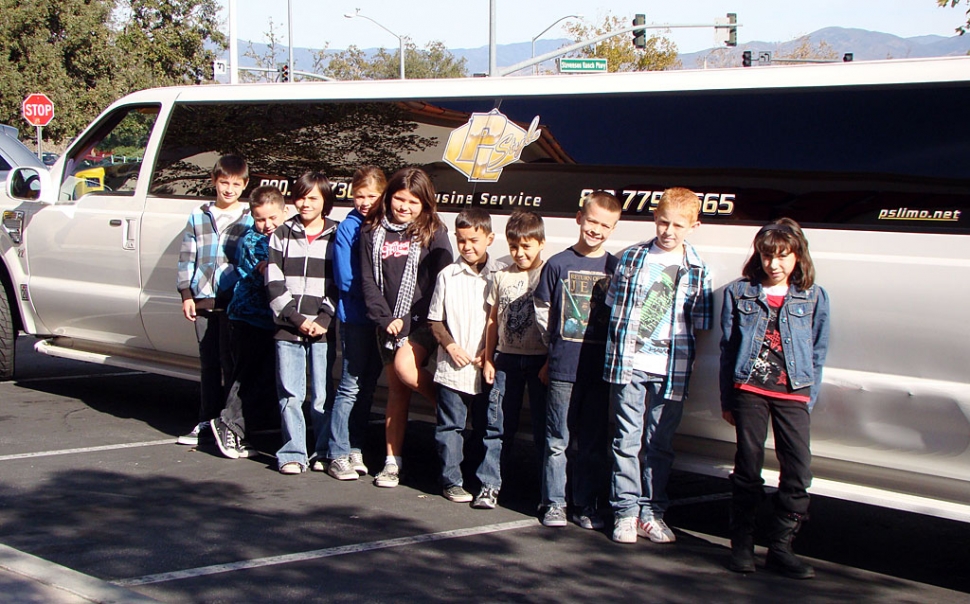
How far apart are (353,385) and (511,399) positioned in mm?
1031

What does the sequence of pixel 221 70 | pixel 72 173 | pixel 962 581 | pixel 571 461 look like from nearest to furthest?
pixel 962 581 < pixel 571 461 < pixel 72 173 < pixel 221 70

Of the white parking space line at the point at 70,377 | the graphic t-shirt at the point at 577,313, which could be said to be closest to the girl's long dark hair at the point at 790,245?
the graphic t-shirt at the point at 577,313

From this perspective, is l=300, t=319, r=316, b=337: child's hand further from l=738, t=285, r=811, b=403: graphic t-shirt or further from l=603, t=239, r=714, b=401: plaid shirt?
l=738, t=285, r=811, b=403: graphic t-shirt

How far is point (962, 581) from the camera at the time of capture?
4859 millimetres

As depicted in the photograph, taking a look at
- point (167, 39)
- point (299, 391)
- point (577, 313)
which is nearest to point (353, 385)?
point (299, 391)

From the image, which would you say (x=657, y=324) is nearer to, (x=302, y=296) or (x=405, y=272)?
(x=405, y=272)

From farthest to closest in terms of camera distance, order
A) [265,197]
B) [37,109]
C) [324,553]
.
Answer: [37,109]
[265,197]
[324,553]

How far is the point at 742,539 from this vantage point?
15.6 feet

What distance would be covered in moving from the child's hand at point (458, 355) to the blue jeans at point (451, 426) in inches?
6.8

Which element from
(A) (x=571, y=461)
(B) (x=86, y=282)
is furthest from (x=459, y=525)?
(B) (x=86, y=282)

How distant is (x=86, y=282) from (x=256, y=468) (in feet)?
7.63

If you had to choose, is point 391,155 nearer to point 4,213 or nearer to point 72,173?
point 72,173

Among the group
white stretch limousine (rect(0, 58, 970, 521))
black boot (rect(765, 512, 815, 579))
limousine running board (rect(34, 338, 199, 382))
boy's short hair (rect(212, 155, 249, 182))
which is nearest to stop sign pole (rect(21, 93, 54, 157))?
limousine running board (rect(34, 338, 199, 382))

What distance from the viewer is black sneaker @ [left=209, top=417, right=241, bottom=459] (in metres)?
6.61
